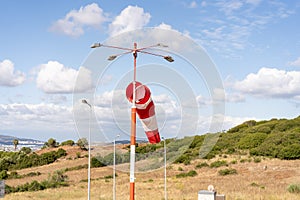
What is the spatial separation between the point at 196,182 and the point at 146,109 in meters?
32.6

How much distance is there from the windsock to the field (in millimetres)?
17291

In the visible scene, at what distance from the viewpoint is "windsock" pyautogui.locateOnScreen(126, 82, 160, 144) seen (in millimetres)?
12805

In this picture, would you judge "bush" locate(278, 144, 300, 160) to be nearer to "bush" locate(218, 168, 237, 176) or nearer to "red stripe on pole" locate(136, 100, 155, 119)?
"bush" locate(218, 168, 237, 176)

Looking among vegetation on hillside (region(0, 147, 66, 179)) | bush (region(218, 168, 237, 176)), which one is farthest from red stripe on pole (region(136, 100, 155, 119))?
vegetation on hillside (region(0, 147, 66, 179))

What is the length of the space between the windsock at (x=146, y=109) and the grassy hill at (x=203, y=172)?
995 centimetres

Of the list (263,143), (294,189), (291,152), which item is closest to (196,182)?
(294,189)

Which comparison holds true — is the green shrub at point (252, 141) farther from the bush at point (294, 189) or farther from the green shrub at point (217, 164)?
the bush at point (294, 189)

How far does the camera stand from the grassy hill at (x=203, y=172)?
112 feet

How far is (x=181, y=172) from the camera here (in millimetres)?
55906

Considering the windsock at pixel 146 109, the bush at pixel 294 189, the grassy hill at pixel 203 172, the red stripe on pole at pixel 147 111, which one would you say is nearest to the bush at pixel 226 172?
the grassy hill at pixel 203 172

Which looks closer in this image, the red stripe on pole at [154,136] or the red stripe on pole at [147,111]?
the red stripe on pole at [147,111]

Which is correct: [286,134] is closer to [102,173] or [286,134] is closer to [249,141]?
[249,141]

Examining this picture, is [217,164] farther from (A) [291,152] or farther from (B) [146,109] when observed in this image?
(B) [146,109]

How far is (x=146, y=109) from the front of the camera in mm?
13062
